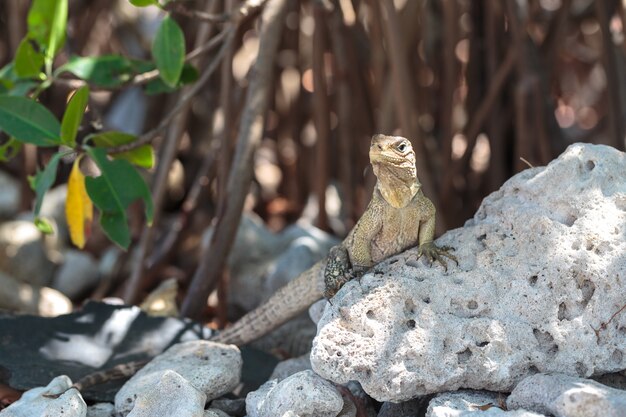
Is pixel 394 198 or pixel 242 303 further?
pixel 242 303

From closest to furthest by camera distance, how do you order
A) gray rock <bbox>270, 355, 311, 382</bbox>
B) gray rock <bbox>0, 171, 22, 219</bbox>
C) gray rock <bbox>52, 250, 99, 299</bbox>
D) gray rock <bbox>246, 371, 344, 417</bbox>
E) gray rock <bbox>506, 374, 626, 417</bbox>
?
gray rock <bbox>506, 374, 626, 417</bbox>, gray rock <bbox>246, 371, 344, 417</bbox>, gray rock <bbox>270, 355, 311, 382</bbox>, gray rock <bbox>52, 250, 99, 299</bbox>, gray rock <bbox>0, 171, 22, 219</bbox>

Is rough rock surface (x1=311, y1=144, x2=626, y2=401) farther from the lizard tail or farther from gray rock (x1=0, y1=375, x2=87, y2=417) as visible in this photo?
Result: gray rock (x1=0, y1=375, x2=87, y2=417)

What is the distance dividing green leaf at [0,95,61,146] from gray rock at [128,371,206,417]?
1031 millimetres

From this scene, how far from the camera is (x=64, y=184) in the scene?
19.1ft

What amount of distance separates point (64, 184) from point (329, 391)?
3.69 metres

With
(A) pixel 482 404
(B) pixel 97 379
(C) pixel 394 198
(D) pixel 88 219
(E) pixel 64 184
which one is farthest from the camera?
(E) pixel 64 184

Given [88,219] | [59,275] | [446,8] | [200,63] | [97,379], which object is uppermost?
[446,8]

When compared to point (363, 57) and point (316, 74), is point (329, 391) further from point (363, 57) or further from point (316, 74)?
point (363, 57)

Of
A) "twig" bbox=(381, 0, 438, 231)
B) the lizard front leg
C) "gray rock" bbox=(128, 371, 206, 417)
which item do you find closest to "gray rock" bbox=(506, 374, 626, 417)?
the lizard front leg

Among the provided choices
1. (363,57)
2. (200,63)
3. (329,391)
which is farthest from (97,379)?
(363,57)

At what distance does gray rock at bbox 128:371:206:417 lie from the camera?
8.31ft

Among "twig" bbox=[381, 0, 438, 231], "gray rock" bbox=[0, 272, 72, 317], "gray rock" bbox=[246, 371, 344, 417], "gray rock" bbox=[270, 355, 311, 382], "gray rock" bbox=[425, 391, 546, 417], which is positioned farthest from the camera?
"gray rock" bbox=[0, 272, 72, 317]

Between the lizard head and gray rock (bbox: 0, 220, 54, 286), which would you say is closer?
the lizard head

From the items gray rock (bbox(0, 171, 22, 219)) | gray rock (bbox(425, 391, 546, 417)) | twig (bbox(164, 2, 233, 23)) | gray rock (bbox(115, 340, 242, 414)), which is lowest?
gray rock (bbox(0, 171, 22, 219))
